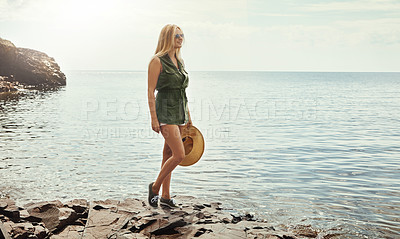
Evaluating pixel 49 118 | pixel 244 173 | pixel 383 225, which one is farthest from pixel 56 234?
pixel 49 118

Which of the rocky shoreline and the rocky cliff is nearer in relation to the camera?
the rocky shoreline

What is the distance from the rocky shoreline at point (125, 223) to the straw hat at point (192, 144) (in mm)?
708

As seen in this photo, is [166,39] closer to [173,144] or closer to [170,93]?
[170,93]

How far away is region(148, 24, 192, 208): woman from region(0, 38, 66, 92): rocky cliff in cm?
5165

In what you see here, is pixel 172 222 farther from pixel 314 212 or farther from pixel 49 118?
pixel 49 118

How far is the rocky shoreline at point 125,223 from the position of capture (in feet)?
15.8

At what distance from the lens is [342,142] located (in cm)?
1459

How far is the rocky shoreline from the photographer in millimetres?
A: 4805

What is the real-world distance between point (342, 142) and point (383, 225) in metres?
8.71

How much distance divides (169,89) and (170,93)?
55 mm

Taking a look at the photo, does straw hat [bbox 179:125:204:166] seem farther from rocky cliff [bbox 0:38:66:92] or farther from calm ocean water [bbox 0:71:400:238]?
rocky cliff [bbox 0:38:66:92]

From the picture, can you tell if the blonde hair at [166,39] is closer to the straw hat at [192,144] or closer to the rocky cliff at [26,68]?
the straw hat at [192,144]

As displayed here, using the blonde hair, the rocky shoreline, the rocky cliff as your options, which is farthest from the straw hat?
the rocky cliff

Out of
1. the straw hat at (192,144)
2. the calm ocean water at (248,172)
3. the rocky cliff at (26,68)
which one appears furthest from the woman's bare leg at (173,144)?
the rocky cliff at (26,68)
